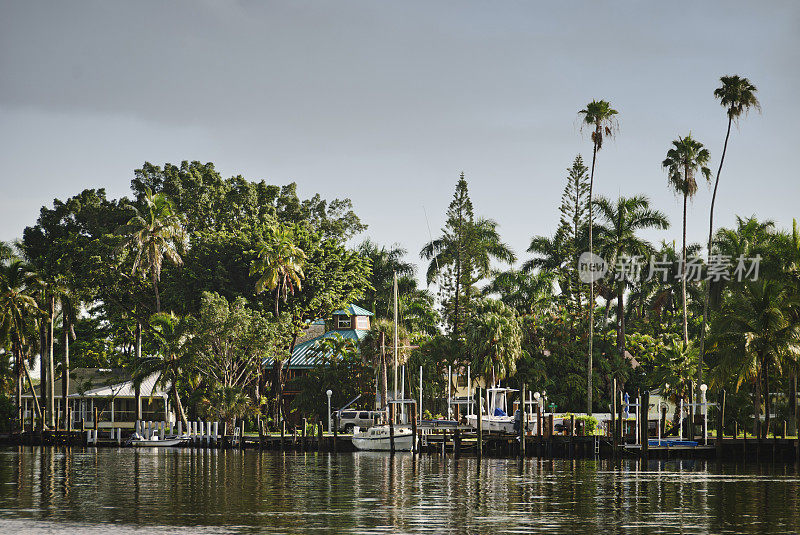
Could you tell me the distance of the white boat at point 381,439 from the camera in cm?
6034

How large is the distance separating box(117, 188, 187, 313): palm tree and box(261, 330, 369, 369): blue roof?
36.9 ft

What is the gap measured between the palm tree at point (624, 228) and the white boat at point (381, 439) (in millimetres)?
21293

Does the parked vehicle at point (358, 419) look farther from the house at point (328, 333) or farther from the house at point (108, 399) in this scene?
the house at point (108, 399)

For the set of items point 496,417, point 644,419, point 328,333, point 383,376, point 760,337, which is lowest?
point 496,417

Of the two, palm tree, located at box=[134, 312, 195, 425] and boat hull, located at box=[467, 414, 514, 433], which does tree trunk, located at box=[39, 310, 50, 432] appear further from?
boat hull, located at box=[467, 414, 514, 433]

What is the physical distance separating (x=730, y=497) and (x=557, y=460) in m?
21.7

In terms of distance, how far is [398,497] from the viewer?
32094 mm

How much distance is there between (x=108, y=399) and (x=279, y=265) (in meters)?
18.7

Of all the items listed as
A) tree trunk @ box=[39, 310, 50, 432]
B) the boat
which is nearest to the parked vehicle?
the boat

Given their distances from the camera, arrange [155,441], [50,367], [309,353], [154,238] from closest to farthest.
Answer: [155,441], [50,367], [154,238], [309,353]

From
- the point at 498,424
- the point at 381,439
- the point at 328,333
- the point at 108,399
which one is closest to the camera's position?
the point at 498,424

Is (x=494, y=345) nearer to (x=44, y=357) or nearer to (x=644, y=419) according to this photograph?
(x=644, y=419)

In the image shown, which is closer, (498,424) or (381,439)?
(498,424)

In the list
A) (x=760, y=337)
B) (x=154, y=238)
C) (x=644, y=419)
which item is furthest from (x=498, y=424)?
(x=154, y=238)
